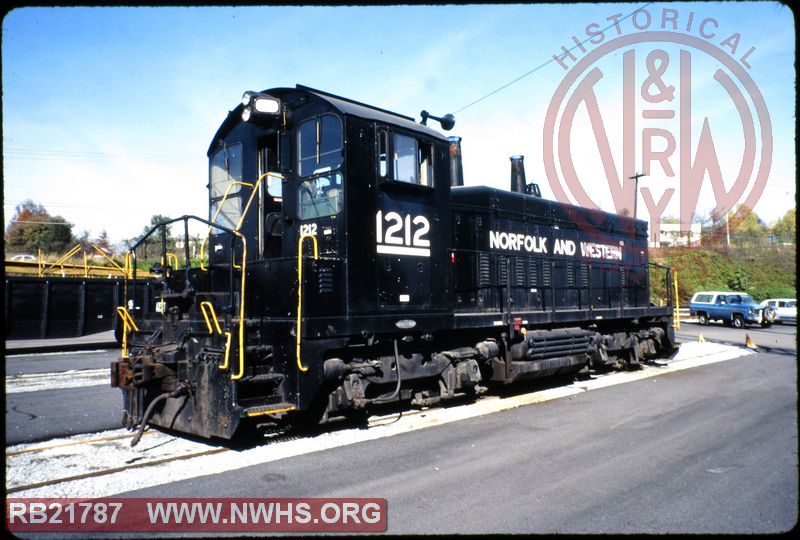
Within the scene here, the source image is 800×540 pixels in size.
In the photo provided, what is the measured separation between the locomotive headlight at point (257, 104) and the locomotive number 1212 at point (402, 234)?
69.6 inches

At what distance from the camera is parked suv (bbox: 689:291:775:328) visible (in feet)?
86.7

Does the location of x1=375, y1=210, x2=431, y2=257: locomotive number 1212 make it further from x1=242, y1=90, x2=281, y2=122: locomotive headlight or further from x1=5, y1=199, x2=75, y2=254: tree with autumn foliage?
x1=5, y1=199, x2=75, y2=254: tree with autumn foliage

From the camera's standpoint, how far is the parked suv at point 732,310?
2642 centimetres

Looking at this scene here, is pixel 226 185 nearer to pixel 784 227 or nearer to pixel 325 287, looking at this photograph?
pixel 325 287

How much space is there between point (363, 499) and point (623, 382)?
23.6 feet

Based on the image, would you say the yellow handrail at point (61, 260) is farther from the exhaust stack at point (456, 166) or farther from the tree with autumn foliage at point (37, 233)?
the tree with autumn foliage at point (37, 233)

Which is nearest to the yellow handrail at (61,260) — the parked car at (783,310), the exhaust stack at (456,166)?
the exhaust stack at (456,166)

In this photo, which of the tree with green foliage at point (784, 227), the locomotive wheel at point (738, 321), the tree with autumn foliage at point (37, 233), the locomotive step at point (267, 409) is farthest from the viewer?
the tree with green foliage at point (784, 227)

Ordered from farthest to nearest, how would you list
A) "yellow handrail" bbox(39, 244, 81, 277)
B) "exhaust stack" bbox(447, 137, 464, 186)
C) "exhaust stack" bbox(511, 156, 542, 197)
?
"yellow handrail" bbox(39, 244, 81, 277) → "exhaust stack" bbox(511, 156, 542, 197) → "exhaust stack" bbox(447, 137, 464, 186)

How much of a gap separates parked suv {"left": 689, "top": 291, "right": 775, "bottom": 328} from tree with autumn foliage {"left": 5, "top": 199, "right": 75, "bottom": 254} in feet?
144

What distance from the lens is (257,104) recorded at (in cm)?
601

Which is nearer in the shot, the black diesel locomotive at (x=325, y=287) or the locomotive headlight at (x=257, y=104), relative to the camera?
the black diesel locomotive at (x=325, y=287)

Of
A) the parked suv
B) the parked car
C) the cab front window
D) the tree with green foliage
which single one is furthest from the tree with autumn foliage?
the tree with green foliage

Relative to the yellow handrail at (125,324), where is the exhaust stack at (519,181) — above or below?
above
